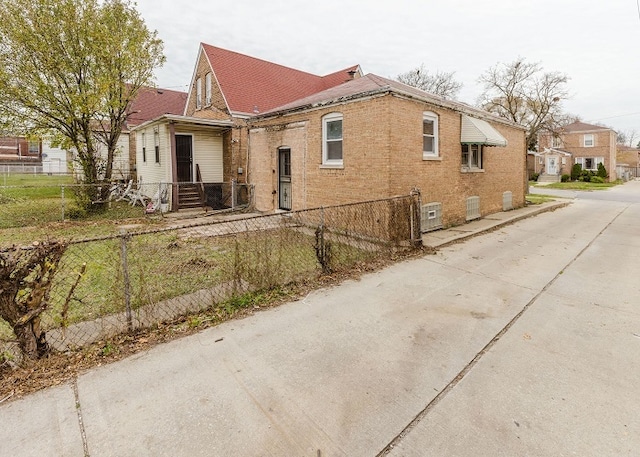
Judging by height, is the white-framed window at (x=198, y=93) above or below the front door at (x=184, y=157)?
above

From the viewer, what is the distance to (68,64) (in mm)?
12773

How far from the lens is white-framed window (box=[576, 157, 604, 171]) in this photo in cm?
4470

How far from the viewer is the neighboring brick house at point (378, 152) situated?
357 inches

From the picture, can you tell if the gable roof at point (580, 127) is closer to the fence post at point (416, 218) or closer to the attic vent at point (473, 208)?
the attic vent at point (473, 208)

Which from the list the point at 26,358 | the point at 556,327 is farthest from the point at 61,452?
the point at 556,327

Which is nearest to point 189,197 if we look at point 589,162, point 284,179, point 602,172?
point 284,179

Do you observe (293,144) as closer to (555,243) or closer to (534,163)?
(555,243)

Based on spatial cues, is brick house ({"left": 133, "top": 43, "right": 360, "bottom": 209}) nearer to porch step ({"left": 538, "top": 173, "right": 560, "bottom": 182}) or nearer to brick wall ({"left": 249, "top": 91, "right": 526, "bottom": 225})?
brick wall ({"left": 249, "top": 91, "right": 526, "bottom": 225})

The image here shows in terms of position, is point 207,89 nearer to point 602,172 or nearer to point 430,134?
point 430,134

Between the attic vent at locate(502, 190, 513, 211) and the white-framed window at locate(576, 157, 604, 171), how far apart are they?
3971 centimetres

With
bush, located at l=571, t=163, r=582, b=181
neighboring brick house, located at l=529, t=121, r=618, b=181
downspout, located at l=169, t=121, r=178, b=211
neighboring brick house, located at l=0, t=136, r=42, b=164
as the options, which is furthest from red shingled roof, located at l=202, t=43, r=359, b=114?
neighboring brick house, located at l=529, t=121, r=618, b=181

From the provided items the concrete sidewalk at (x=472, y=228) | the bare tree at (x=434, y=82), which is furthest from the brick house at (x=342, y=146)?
the bare tree at (x=434, y=82)

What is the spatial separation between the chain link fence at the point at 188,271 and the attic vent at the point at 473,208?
478cm

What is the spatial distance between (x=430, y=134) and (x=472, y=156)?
3.19m
